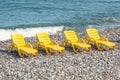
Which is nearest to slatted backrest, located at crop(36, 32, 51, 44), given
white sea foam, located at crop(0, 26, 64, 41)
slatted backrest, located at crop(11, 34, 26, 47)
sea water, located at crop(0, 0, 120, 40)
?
slatted backrest, located at crop(11, 34, 26, 47)

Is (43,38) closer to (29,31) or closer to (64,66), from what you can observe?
(64,66)

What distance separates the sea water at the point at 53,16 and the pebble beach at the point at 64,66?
6009mm

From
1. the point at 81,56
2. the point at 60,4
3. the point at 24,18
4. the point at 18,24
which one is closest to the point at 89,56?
the point at 81,56

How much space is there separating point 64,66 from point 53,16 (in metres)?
16.9

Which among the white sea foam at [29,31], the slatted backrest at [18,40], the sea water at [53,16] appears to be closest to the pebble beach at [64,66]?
the slatted backrest at [18,40]

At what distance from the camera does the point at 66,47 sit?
15.7 m

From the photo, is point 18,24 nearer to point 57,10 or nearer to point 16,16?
point 16,16

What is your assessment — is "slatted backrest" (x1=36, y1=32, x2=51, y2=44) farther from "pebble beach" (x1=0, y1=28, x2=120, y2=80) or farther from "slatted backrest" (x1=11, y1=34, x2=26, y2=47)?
"slatted backrest" (x1=11, y1=34, x2=26, y2=47)

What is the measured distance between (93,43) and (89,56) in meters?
2.36

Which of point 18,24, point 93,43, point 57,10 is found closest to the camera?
point 93,43

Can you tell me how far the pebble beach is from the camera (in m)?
11.4

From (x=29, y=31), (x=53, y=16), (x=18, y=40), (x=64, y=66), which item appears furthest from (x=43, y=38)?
(x=53, y=16)

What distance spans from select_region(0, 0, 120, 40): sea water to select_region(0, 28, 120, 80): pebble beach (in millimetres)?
6009

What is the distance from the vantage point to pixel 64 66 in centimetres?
1259
